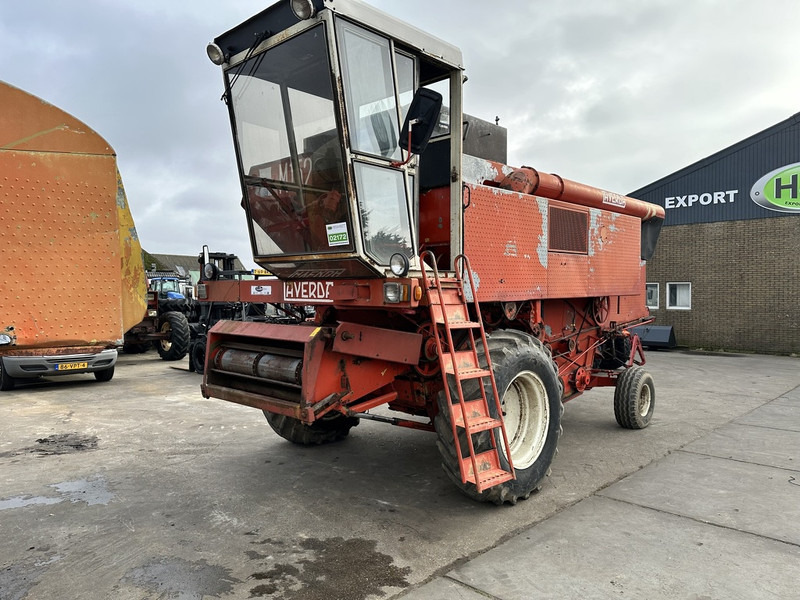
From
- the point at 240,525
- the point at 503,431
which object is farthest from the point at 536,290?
the point at 240,525

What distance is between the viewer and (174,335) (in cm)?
1376

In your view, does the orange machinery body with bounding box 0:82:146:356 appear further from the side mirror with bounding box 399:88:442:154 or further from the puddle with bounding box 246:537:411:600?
the side mirror with bounding box 399:88:442:154

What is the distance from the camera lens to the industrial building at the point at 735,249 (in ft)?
49.3

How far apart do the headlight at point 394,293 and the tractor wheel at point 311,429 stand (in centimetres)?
218

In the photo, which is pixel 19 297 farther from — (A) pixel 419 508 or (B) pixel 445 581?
(A) pixel 419 508

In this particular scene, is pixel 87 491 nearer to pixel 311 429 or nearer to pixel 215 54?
pixel 311 429

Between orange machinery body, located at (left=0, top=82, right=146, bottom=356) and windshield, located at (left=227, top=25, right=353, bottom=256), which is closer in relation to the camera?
orange machinery body, located at (left=0, top=82, right=146, bottom=356)

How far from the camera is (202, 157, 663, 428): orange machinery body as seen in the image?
→ 3.91 meters

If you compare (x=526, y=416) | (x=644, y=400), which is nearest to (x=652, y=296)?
(x=644, y=400)

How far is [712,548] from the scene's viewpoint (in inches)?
137

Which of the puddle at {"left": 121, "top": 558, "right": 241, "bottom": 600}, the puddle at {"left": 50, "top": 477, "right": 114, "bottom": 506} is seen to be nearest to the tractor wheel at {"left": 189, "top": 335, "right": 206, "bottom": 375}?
the puddle at {"left": 50, "top": 477, "right": 114, "bottom": 506}

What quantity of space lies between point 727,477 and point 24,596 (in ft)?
16.9

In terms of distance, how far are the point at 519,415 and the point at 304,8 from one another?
3397 millimetres

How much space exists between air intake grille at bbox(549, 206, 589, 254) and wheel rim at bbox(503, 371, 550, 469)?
1.44 m
